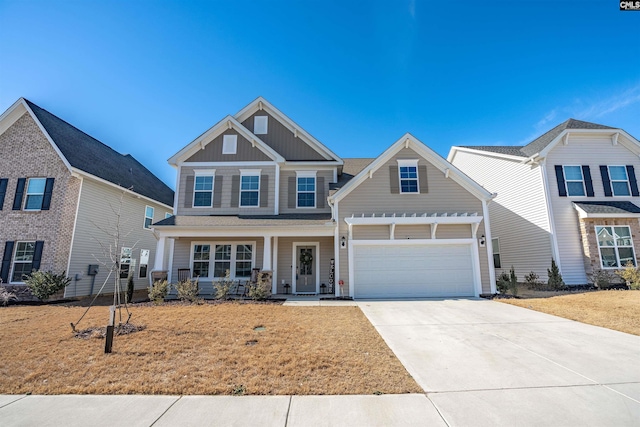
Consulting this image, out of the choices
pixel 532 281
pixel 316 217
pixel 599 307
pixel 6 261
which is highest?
pixel 316 217

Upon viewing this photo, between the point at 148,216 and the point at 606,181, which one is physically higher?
the point at 606,181

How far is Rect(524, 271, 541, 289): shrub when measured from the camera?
556 inches

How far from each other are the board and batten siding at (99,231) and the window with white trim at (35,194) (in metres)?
1.83

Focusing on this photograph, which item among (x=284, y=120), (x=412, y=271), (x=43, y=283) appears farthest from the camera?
(x=284, y=120)

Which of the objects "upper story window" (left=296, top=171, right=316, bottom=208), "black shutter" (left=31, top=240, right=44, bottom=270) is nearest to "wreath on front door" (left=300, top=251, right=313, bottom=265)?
"upper story window" (left=296, top=171, right=316, bottom=208)

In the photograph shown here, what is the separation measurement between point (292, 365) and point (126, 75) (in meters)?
13.3

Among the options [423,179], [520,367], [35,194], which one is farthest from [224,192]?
[520,367]

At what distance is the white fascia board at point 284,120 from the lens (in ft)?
50.5

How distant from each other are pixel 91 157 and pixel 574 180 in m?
25.1

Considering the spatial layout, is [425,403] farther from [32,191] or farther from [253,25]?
[32,191]

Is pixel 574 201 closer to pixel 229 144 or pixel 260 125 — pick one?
pixel 260 125

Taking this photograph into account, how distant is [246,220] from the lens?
13.3 meters

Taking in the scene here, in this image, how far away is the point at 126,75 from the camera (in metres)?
12.0

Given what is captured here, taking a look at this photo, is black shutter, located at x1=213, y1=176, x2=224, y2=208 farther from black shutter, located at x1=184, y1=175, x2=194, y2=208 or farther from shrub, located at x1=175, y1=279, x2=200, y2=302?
shrub, located at x1=175, y1=279, x2=200, y2=302
